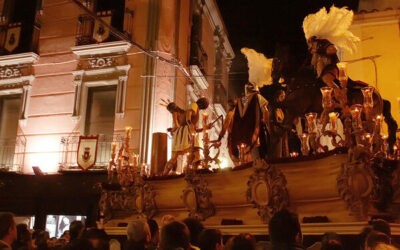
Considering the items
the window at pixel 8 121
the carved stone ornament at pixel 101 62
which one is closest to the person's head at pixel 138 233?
the carved stone ornament at pixel 101 62

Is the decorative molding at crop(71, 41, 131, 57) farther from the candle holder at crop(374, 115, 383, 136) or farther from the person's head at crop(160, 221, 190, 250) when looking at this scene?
the person's head at crop(160, 221, 190, 250)

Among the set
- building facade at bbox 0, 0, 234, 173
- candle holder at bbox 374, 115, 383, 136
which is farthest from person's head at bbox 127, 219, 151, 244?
building facade at bbox 0, 0, 234, 173

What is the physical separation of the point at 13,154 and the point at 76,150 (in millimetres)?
2290

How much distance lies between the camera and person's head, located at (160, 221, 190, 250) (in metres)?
3.55

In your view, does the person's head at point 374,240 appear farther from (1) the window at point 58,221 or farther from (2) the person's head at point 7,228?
(1) the window at point 58,221

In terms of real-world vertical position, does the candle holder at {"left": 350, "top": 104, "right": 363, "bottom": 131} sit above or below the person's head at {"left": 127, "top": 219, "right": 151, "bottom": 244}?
above

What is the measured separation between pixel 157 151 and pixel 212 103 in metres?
9.39

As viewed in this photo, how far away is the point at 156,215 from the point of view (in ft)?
30.1

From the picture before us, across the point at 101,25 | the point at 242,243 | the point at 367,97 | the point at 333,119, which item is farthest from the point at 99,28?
the point at 242,243

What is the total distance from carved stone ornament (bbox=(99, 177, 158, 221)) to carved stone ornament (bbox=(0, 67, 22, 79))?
22.7 ft

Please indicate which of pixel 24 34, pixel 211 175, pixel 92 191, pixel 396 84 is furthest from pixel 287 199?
pixel 24 34

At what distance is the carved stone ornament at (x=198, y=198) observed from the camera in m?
8.15

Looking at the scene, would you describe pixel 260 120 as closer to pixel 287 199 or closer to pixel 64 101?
pixel 287 199

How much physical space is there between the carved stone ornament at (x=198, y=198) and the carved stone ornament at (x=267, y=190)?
3.45 ft
